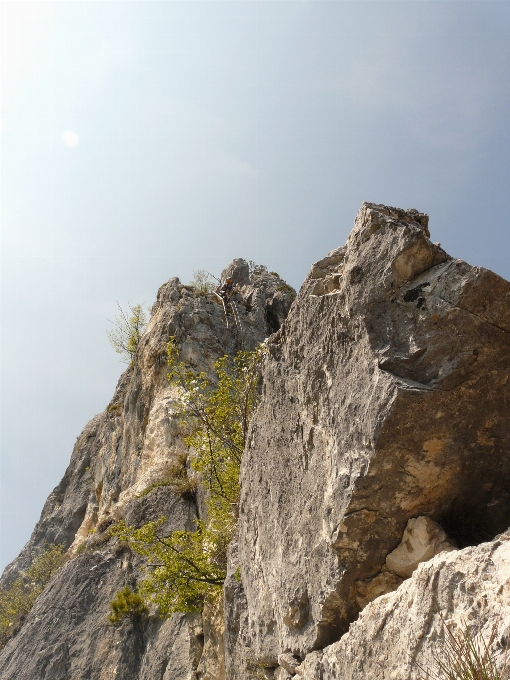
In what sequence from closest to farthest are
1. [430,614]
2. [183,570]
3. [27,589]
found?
1. [430,614]
2. [183,570]
3. [27,589]

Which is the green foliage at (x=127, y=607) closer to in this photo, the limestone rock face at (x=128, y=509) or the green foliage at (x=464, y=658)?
the limestone rock face at (x=128, y=509)

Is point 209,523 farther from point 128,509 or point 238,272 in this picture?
point 238,272

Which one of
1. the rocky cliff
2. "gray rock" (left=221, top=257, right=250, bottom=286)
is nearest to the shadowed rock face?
the rocky cliff

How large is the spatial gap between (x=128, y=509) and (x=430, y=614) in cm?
1292

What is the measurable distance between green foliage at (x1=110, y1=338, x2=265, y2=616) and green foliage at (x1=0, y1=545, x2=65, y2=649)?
35.8ft

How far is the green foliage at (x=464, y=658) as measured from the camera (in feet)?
10.4

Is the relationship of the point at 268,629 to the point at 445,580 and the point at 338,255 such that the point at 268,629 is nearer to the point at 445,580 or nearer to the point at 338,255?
the point at 445,580

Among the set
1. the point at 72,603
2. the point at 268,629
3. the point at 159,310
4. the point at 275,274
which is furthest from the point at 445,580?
the point at 275,274

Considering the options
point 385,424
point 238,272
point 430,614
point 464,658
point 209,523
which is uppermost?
point 238,272

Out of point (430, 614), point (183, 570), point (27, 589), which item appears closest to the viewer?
point (430, 614)

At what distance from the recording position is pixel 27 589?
23.4 m

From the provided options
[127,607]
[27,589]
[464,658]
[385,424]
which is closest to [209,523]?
[127,607]

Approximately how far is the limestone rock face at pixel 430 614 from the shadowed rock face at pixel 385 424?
2.68 ft

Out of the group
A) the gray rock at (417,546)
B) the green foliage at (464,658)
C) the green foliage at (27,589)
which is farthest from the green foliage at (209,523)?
the green foliage at (27,589)
